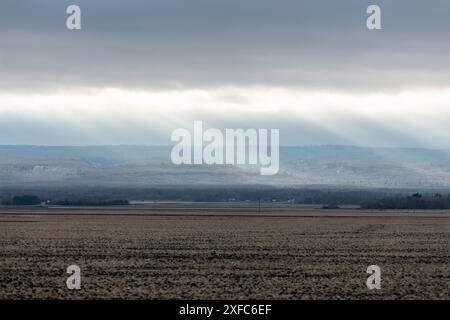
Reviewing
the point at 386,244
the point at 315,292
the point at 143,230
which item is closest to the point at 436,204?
the point at 143,230

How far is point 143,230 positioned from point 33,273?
33.9m

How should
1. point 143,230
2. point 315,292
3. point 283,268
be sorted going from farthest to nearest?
point 143,230 → point 283,268 → point 315,292

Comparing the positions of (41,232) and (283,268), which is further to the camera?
(41,232)

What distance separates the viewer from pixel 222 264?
40.3 metres

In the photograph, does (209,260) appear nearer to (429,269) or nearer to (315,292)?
(429,269)

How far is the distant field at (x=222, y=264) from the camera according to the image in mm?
31156

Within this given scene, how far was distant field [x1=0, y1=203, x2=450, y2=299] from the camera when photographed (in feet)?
102

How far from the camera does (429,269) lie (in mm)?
38875

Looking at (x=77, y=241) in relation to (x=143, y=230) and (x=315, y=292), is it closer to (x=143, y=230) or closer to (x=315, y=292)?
(x=143, y=230)
